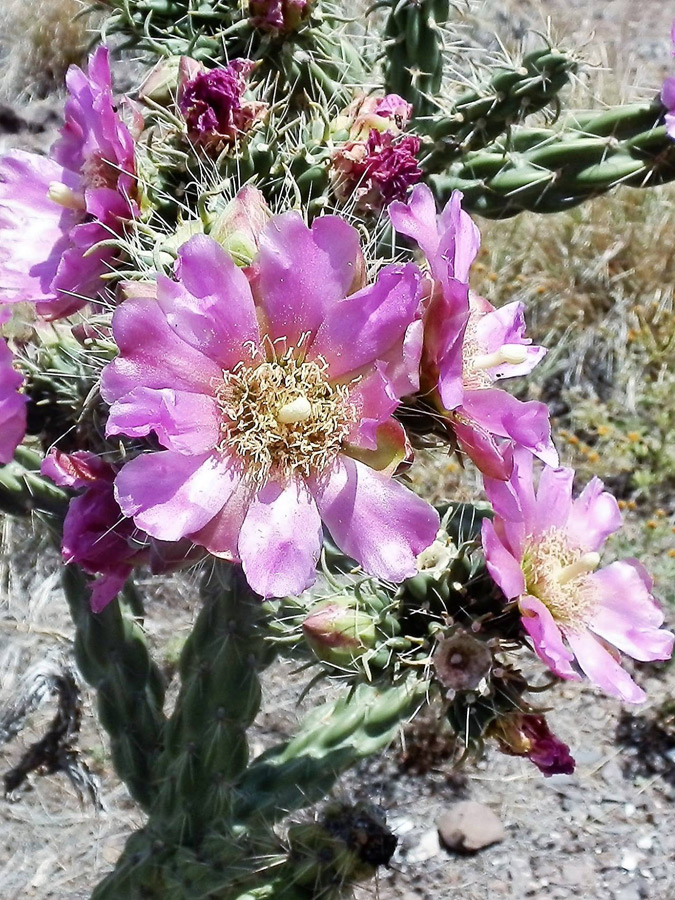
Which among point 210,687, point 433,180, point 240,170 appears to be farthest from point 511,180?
point 210,687

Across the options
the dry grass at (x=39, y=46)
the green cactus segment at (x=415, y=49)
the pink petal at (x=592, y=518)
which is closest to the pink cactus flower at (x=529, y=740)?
the pink petal at (x=592, y=518)

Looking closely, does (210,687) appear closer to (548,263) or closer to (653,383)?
(653,383)

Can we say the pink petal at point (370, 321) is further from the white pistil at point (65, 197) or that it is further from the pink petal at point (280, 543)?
the white pistil at point (65, 197)

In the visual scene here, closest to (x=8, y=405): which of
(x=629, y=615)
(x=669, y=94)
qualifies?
(x=629, y=615)

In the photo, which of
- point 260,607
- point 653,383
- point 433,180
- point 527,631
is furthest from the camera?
point 653,383

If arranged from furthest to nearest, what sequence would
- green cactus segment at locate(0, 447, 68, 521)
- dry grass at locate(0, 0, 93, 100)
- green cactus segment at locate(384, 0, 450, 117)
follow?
dry grass at locate(0, 0, 93, 100)
green cactus segment at locate(384, 0, 450, 117)
green cactus segment at locate(0, 447, 68, 521)

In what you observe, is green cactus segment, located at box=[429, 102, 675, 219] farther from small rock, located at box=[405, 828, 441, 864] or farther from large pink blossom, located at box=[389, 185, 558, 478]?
small rock, located at box=[405, 828, 441, 864]

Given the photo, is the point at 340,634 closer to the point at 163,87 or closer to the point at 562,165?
the point at 163,87

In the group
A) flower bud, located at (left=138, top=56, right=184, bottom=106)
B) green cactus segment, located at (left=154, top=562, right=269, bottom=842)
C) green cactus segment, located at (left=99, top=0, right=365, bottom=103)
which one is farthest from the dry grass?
green cactus segment, located at (left=154, top=562, right=269, bottom=842)
